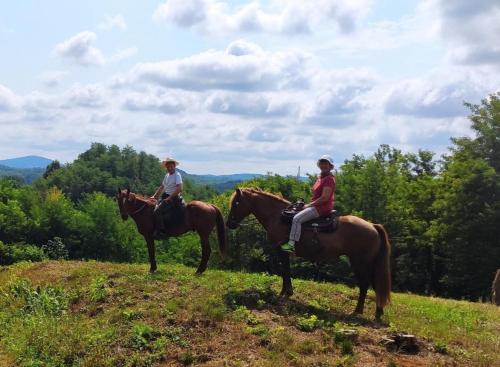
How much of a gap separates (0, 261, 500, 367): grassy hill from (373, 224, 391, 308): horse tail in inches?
21.0

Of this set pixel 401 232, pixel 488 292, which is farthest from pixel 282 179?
pixel 488 292

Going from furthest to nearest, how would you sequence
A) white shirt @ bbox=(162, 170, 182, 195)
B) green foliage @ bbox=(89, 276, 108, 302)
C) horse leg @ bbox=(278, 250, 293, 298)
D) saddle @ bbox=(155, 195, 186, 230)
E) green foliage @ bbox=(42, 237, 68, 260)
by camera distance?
green foliage @ bbox=(42, 237, 68, 260) → saddle @ bbox=(155, 195, 186, 230) → white shirt @ bbox=(162, 170, 182, 195) → green foliage @ bbox=(89, 276, 108, 302) → horse leg @ bbox=(278, 250, 293, 298)

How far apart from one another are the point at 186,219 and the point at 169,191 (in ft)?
3.30

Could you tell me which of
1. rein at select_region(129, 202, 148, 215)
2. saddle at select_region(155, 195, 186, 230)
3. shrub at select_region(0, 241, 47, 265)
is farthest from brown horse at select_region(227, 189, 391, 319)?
shrub at select_region(0, 241, 47, 265)

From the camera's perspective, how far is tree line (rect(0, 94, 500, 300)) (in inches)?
1497

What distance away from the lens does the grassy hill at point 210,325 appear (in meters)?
9.17

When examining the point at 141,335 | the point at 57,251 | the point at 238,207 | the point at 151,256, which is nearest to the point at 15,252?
the point at 57,251

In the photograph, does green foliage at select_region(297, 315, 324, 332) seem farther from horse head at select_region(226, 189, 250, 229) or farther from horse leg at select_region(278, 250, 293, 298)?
horse head at select_region(226, 189, 250, 229)

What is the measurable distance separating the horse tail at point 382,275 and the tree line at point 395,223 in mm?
26559

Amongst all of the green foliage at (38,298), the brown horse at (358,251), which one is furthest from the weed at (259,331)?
the green foliage at (38,298)

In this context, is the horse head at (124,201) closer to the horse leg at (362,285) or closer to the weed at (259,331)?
the weed at (259,331)

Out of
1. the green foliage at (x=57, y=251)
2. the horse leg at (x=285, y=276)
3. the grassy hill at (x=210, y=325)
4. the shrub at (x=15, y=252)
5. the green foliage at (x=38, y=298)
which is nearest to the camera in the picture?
the grassy hill at (x=210, y=325)

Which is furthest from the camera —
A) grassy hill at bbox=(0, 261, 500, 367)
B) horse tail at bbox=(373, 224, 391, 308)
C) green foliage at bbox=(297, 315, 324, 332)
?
horse tail at bbox=(373, 224, 391, 308)

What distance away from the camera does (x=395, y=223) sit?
48.5m
